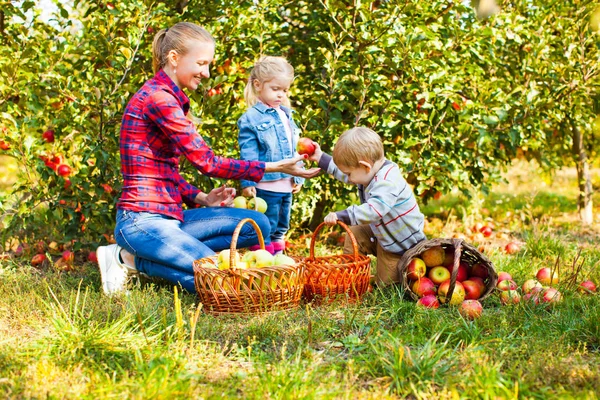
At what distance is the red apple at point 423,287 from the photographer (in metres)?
3.40

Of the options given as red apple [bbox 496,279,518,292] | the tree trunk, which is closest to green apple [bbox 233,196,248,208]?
red apple [bbox 496,279,518,292]

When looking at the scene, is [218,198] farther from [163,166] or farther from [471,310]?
[471,310]

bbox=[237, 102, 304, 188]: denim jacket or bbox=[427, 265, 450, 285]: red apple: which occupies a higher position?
bbox=[237, 102, 304, 188]: denim jacket

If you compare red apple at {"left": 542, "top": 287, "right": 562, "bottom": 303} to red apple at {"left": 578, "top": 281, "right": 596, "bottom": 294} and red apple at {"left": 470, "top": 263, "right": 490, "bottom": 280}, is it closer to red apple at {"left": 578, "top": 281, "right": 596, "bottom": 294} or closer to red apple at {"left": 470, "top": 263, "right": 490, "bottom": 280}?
red apple at {"left": 578, "top": 281, "right": 596, "bottom": 294}

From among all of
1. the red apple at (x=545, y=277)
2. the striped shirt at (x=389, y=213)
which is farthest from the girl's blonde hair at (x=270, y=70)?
the red apple at (x=545, y=277)

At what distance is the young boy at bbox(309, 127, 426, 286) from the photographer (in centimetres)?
344

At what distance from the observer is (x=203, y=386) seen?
2244 mm

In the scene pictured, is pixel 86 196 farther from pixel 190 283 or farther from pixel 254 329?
pixel 254 329

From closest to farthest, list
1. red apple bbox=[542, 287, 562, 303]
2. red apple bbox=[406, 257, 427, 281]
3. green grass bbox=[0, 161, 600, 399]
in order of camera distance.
Result: green grass bbox=[0, 161, 600, 399], red apple bbox=[542, 287, 562, 303], red apple bbox=[406, 257, 427, 281]

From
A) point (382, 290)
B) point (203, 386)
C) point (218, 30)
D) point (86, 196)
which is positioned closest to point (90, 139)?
point (86, 196)

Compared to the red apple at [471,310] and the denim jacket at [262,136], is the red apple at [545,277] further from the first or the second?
the denim jacket at [262,136]

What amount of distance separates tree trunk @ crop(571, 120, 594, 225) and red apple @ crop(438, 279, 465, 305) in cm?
296

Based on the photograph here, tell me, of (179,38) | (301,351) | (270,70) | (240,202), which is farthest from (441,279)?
(179,38)

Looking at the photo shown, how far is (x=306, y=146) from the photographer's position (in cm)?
387
